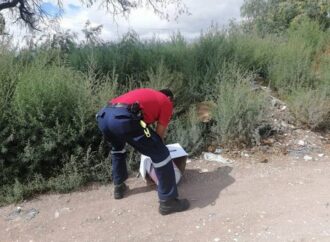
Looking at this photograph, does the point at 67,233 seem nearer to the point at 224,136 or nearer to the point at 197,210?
the point at 197,210

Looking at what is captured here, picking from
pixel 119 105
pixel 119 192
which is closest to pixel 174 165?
pixel 119 192

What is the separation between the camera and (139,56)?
794 cm

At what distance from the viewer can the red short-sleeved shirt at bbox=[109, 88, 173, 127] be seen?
430 cm

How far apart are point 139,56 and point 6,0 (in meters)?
5.17

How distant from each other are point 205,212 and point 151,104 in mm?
1355

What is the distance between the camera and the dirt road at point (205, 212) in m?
3.93

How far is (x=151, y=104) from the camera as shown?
4.32 m

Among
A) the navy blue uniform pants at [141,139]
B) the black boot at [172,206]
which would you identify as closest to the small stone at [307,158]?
the black boot at [172,206]

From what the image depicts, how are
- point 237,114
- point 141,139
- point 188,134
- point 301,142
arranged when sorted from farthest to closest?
point 301,142 < point 237,114 < point 188,134 < point 141,139

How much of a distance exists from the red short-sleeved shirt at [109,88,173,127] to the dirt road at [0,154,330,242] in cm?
107

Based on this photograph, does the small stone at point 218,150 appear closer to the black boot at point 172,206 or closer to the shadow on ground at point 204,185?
the shadow on ground at point 204,185

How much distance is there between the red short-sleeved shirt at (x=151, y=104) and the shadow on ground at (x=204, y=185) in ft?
3.40

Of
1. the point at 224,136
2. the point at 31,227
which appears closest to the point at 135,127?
the point at 31,227

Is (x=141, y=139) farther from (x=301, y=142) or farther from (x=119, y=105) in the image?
(x=301, y=142)
